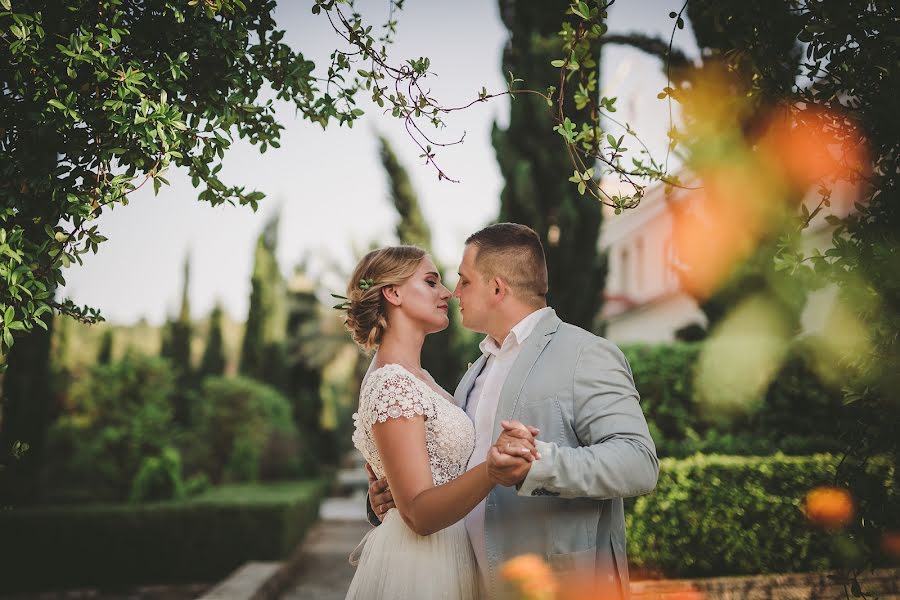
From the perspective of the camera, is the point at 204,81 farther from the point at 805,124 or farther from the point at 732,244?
the point at 732,244

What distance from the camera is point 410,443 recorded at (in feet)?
9.42

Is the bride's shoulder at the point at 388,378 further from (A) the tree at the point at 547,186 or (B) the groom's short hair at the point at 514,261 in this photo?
(A) the tree at the point at 547,186

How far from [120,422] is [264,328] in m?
13.1

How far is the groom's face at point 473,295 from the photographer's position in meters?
3.29

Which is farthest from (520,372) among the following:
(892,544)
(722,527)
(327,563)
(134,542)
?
(134,542)

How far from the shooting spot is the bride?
277 centimetres

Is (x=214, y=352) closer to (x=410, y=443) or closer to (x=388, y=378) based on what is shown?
(x=388, y=378)

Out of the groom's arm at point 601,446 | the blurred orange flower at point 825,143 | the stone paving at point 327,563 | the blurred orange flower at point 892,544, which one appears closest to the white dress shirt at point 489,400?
the groom's arm at point 601,446

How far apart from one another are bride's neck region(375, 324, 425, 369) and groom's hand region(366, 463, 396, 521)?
0.61 m

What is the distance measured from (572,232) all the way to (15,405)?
1054 cm

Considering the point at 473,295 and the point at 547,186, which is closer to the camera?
the point at 473,295

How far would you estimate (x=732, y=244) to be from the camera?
10.4 m

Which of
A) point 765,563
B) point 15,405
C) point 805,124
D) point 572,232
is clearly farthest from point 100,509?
point 805,124

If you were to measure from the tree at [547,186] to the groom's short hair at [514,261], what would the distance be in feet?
20.8
